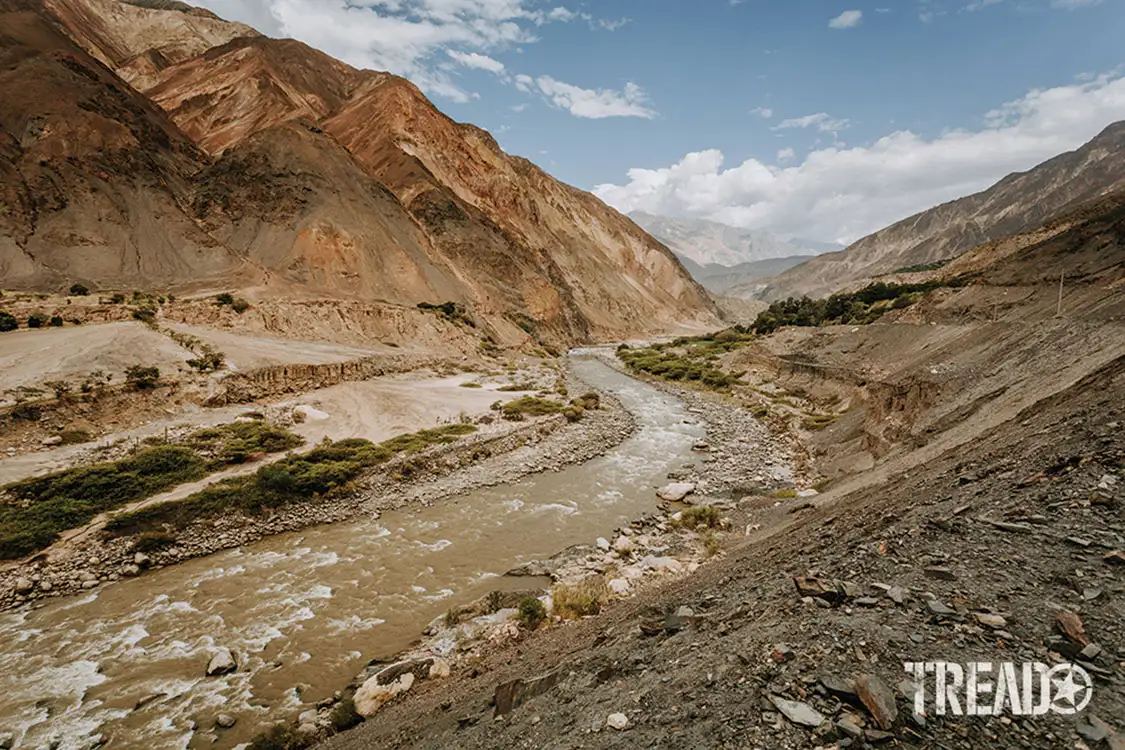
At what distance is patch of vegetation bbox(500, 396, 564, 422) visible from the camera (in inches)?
1177

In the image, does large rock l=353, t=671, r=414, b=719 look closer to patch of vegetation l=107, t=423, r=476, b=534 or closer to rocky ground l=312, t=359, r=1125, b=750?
rocky ground l=312, t=359, r=1125, b=750

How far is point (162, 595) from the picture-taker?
12.8 meters

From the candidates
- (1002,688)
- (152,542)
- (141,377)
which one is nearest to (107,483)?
(152,542)

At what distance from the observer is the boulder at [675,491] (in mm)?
18562

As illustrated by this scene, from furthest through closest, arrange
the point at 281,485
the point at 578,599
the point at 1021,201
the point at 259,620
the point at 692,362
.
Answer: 1. the point at 1021,201
2. the point at 692,362
3. the point at 281,485
4. the point at 259,620
5. the point at 578,599

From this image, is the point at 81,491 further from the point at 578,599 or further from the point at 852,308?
the point at 852,308

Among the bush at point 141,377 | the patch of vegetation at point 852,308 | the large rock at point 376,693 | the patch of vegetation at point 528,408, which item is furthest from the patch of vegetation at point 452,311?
the large rock at point 376,693

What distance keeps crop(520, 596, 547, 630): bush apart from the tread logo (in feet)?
26.0

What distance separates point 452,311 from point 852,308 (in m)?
47.2

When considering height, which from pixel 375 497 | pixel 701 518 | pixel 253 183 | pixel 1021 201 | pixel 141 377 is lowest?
pixel 701 518

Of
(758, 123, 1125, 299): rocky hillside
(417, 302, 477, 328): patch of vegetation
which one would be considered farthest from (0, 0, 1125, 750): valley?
(758, 123, 1125, 299): rocky hillside

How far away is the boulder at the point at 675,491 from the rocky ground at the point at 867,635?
29.4ft

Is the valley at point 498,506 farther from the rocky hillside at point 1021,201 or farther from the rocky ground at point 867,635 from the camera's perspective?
the rocky hillside at point 1021,201

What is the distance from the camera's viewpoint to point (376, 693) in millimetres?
8656
